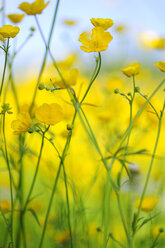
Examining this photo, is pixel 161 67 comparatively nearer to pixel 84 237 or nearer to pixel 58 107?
pixel 58 107

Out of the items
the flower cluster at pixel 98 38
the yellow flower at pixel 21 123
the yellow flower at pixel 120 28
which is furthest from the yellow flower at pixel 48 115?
the yellow flower at pixel 120 28

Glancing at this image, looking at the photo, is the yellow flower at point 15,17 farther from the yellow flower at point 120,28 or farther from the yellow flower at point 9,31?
the yellow flower at point 120,28

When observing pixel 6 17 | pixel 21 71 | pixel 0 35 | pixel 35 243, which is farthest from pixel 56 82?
pixel 21 71

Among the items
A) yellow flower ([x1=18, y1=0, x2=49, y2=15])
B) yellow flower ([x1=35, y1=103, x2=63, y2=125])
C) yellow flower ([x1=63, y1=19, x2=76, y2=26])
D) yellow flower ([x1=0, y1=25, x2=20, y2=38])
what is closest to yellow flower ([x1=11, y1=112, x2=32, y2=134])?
yellow flower ([x1=35, y1=103, x2=63, y2=125])

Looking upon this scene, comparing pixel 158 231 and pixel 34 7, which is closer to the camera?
pixel 34 7

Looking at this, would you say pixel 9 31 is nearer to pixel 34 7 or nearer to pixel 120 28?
pixel 34 7

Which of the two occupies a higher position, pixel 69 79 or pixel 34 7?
pixel 34 7

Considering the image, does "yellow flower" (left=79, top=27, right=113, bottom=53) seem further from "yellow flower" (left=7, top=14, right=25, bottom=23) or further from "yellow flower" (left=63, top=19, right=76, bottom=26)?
"yellow flower" (left=63, top=19, right=76, bottom=26)

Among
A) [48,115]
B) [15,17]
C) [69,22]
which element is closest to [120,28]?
[69,22]
